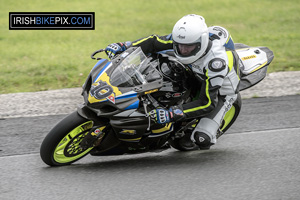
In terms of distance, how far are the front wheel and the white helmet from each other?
3.70 ft

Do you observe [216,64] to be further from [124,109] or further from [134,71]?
[124,109]

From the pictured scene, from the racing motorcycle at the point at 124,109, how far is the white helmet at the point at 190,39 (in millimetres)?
268

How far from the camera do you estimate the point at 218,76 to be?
15.8 ft

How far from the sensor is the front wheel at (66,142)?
15.3 ft

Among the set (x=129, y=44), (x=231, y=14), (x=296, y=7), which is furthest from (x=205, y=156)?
(x=296, y=7)

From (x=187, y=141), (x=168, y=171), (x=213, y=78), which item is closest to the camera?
(x=213, y=78)

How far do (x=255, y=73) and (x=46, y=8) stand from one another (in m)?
10.4

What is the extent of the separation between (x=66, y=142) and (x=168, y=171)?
1058 mm

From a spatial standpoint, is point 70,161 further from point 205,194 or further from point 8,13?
point 8,13


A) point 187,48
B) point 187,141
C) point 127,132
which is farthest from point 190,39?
point 187,141

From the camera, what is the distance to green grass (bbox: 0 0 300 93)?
896 cm

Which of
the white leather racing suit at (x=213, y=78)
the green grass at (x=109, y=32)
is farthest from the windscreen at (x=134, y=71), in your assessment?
the green grass at (x=109, y=32)

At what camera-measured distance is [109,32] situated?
12656mm

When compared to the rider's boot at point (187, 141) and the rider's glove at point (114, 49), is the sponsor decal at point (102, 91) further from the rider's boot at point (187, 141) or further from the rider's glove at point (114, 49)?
the rider's boot at point (187, 141)
